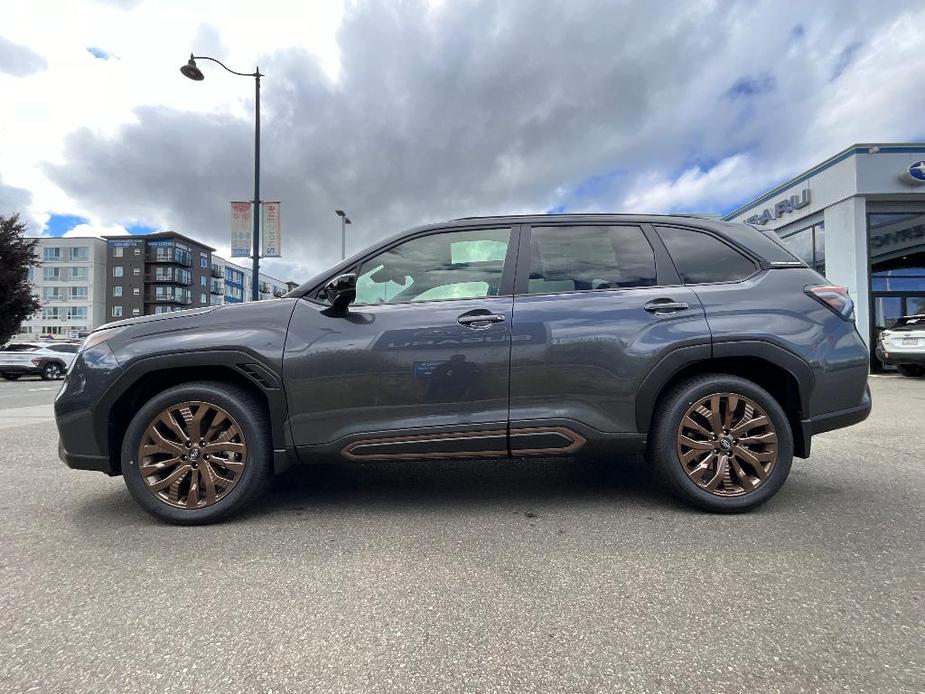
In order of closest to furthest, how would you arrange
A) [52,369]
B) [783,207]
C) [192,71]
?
[192,71], [783,207], [52,369]

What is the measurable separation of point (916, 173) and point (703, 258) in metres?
18.3

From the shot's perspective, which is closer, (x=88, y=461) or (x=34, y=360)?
(x=88, y=461)

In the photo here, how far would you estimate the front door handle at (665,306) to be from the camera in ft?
10.2

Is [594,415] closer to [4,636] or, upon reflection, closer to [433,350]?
[433,350]

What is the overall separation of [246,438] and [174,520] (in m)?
0.60

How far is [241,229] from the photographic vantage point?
1450 cm

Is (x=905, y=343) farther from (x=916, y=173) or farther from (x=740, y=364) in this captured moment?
(x=740, y=364)

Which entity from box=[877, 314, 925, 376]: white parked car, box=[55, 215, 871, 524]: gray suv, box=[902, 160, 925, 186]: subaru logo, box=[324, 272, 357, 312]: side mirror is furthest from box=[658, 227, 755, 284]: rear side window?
box=[902, 160, 925, 186]: subaru logo

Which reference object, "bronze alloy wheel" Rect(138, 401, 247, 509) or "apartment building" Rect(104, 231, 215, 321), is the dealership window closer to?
"bronze alloy wheel" Rect(138, 401, 247, 509)

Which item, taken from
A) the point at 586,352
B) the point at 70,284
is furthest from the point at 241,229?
the point at 70,284

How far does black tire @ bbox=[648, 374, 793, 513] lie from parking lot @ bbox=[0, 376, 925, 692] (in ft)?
0.37

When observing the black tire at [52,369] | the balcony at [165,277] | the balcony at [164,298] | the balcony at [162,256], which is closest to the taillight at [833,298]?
the black tire at [52,369]

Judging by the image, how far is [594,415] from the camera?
3.05m

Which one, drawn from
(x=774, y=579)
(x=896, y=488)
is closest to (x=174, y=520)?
(x=774, y=579)
